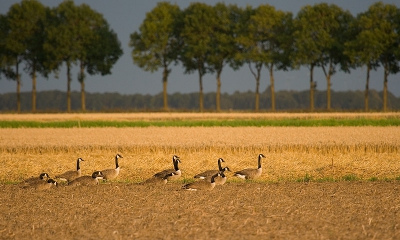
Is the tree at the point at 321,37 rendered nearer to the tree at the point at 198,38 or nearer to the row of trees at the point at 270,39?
the row of trees at the point at 270,39

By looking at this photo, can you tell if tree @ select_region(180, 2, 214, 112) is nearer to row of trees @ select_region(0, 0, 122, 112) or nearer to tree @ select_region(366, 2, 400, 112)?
row of trees @ select_region(0, 0, 122, 112)

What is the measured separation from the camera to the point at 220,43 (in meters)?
94.8

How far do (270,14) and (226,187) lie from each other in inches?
2965

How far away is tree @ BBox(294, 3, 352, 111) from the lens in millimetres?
88438

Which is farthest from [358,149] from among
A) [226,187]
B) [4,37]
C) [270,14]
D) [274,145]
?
[4,37]

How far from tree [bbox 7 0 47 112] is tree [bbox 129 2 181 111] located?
48.3 feet

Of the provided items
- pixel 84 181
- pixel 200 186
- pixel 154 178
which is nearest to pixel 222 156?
pixel 154 178

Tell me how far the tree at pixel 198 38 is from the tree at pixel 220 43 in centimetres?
77

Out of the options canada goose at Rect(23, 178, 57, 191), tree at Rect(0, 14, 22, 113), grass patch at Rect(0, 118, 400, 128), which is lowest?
canada goose at Rect(23, 178, 57, 191)

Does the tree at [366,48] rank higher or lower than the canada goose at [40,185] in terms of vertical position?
higher

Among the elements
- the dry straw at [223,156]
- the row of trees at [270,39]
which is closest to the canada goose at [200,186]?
the dry straw at [223,156]

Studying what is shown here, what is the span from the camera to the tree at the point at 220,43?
92.9 meters

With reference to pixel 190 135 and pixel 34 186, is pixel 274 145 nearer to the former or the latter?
pixel 190 135

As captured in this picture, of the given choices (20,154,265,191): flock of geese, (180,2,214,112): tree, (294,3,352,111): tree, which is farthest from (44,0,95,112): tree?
(20,154,265,191): flock of geese
